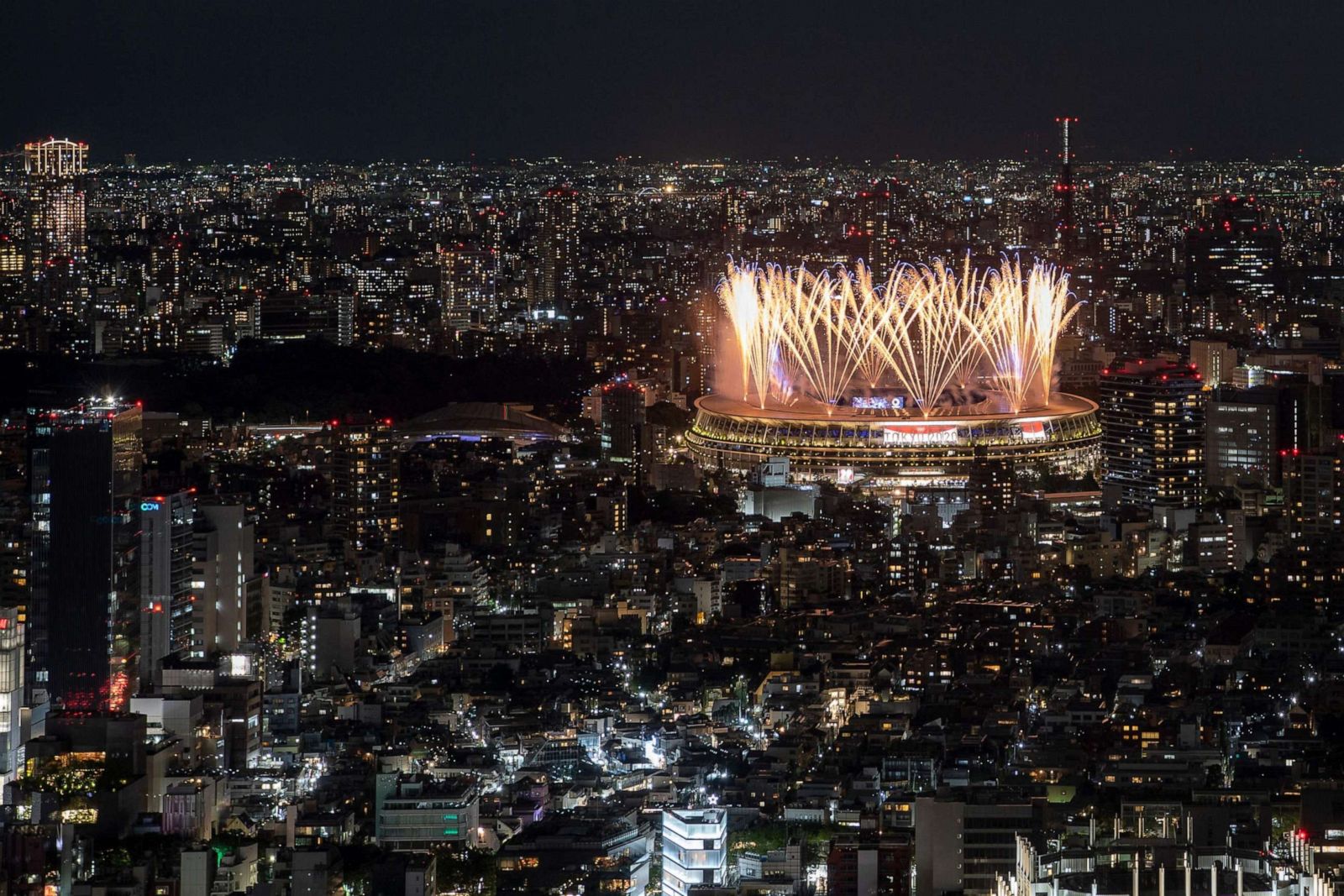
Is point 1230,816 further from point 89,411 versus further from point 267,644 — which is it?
point 89,411

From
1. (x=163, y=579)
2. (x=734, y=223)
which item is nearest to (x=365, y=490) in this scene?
(x=163, y=579)

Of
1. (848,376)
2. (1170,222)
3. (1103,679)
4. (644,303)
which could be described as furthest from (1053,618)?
(1170,222)

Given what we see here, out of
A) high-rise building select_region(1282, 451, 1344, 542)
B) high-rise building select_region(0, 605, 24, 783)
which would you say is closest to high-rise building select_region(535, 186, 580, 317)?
high-rise building select_region(1282, 451, 1344, 542)

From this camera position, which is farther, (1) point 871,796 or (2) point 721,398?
(2) point 721,398

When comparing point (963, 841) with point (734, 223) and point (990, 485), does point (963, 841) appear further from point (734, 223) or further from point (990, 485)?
point (734, 223)

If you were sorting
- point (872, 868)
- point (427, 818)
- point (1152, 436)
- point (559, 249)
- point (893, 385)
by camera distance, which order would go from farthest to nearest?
point (559, 249) < point (893, 385) < point (1152, 436) < point (427, 818) < point (872, 868)

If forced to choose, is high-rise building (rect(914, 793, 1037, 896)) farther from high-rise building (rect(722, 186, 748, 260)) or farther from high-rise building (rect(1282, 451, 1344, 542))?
high-rise building (rect(722, 186, 748, 260))
